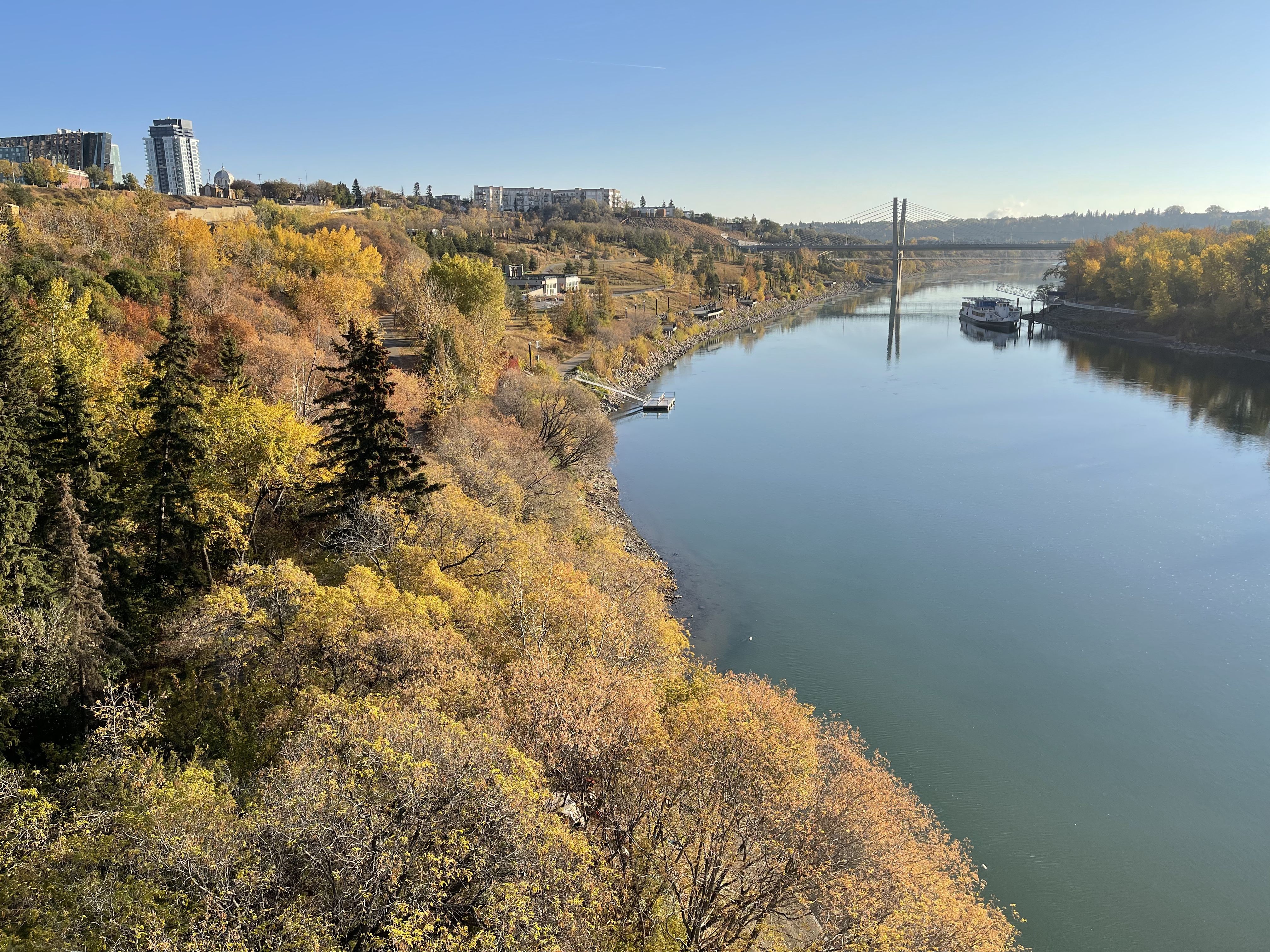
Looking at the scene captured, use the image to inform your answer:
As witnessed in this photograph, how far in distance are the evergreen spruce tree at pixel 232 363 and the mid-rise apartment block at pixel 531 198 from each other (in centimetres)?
12421

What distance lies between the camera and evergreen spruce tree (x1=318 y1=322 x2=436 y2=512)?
12.9m

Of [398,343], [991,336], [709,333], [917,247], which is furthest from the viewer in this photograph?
[917,247]

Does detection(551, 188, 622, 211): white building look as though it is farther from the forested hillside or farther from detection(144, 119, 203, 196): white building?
the forested hillside

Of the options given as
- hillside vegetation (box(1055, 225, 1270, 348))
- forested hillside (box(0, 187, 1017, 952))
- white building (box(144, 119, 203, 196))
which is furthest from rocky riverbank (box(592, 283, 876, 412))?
white building (box(144, 119, 203, 196))

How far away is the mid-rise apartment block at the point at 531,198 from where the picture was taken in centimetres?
14200

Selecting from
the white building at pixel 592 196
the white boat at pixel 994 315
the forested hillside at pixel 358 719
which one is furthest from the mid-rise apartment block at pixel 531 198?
the forested hillside at pixel 358 719

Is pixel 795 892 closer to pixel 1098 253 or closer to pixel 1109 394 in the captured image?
pixel 1109 394

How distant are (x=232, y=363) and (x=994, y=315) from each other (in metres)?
61.0

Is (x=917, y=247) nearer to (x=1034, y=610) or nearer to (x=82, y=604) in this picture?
(x=1034, y=610)

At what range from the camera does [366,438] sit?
42.3 feet

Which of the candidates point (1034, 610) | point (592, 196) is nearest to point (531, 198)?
point (592, 196)

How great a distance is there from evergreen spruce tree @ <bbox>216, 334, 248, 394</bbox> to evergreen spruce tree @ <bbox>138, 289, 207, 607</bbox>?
2384 millimetres

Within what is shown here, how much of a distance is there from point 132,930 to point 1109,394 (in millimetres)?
42932

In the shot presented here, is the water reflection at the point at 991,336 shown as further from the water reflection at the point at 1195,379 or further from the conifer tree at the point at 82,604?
the conifer tree at the point at 82,604
